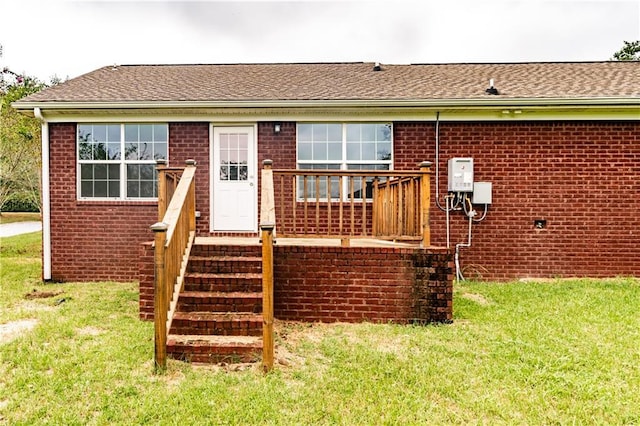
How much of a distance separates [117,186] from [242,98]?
2.71m

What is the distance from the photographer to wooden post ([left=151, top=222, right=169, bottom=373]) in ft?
10.1

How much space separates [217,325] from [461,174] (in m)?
4.68

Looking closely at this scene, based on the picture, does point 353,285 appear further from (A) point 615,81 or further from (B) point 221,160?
(A) point 615,81

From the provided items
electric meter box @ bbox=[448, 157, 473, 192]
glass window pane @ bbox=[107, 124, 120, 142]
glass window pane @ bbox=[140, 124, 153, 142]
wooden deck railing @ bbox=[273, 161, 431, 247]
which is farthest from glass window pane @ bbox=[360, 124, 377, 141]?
glass window pane @ bbox=[107, 124, 120, 142]

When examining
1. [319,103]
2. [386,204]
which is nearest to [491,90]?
[319,103]

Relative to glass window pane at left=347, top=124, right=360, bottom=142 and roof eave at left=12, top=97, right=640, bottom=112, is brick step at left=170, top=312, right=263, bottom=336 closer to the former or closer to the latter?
roof eave at left=12, top=97, right=640, bottom=112

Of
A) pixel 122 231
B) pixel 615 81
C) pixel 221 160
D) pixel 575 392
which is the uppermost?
pixel 615 81

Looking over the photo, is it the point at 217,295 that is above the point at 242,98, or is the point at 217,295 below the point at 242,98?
below

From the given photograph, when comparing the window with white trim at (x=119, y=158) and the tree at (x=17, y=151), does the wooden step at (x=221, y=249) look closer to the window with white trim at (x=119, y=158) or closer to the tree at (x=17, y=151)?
the window with white trim at (x=119, y=158)

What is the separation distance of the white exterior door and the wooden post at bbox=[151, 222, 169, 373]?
354cm

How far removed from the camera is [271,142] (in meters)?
6.65

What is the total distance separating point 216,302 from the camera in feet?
12.9

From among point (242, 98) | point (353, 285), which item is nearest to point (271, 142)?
point (242, 98)

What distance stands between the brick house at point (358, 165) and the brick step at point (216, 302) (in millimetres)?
2650
